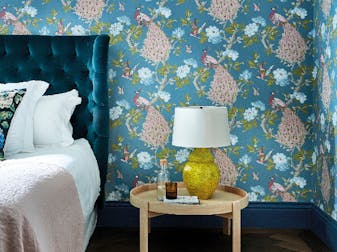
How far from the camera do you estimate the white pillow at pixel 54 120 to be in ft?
10.2

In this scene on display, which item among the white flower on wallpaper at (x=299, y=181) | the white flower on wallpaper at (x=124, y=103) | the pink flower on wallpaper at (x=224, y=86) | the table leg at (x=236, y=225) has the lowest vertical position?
the table leg at (x=236, y=225)

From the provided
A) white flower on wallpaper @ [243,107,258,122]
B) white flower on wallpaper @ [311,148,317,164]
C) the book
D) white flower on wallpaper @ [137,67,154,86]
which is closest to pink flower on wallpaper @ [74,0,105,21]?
white flower on wallpaper @ [137,67,154,86]

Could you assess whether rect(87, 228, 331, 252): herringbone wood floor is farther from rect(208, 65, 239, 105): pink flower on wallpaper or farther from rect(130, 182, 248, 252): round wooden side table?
rect(208, 65, 239, 105): pink flower on wallpaper

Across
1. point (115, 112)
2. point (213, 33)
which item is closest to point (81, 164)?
point (115, 112)

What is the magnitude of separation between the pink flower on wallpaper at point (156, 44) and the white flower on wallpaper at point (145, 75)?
107 mm

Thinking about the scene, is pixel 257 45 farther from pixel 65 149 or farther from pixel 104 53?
pixel 65 149

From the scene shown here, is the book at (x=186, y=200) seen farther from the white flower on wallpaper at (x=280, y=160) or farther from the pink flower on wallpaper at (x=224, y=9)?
the pink flower on wallpaper at (x=224, y=9)

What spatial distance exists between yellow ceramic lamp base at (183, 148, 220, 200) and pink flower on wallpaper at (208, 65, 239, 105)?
0.64 metres

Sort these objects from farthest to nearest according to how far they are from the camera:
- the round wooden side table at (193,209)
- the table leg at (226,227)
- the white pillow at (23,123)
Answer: the table leg at (226,227), the white pillow at (23,123), the round wooden side table at (193,209)

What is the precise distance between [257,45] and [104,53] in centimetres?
111

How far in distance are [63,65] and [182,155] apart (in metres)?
1.09

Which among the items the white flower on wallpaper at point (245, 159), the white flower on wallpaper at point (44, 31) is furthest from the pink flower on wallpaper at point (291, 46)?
the white flower on wallpaper at point (44, 31)

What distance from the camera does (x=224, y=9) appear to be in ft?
11.5

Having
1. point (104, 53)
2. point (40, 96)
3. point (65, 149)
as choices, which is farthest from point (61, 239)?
point (104, 53)
